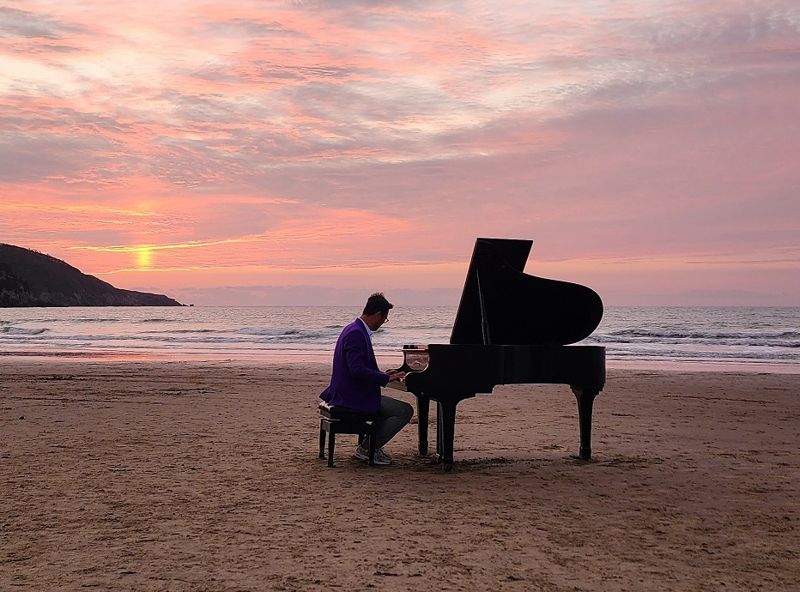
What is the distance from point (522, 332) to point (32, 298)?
13405cm

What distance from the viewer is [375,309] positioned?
6.79 metres

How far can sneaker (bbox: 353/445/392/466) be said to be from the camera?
7107 millimetres

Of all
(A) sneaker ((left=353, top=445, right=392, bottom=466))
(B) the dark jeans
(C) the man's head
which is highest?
(C) the man's head

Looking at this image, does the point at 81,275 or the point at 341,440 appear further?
the point at 81,275

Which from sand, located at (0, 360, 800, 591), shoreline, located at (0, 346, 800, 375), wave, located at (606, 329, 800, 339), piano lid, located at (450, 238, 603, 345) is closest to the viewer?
sand, located at (0, 360, 800, 591)

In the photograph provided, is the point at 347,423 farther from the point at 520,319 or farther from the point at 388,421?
the point at 520,319

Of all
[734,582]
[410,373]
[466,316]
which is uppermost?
[466,316]

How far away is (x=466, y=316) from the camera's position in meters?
7.01

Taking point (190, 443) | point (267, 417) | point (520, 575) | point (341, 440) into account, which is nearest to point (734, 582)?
point (520, 575)

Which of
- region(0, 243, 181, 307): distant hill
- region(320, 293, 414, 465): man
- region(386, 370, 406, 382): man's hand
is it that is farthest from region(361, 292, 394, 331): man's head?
region(0, 243, 181, 307): distant hill

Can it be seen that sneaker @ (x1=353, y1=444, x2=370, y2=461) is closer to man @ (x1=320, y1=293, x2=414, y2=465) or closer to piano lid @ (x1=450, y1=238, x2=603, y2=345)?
man @ (x1=320, y1=293, x2=414, y2=465)

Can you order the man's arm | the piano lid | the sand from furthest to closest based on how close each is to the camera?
the piano lid < the man's arm < the sand

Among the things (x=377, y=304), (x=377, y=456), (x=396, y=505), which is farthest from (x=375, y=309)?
(x=396, y=505)

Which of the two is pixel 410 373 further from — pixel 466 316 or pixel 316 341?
pixel 316 341
